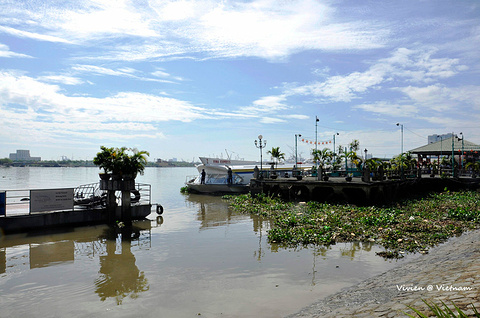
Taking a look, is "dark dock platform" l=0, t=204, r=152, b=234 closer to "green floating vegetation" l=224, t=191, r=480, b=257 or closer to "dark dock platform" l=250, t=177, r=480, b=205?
"green floating vegetation" l=224, t=191, r=480, b=257

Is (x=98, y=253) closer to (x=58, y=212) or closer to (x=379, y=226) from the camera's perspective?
(x=58, y=212)

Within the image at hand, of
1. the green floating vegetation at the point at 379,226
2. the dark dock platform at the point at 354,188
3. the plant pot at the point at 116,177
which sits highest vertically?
the plant pot at the point at 116,177

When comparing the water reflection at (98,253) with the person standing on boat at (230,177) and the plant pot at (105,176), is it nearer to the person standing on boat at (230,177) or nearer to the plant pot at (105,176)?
the plant pot at (105,176)

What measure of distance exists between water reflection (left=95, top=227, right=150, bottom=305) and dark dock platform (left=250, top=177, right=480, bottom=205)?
16.8 metres

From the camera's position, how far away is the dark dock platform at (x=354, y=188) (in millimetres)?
26484

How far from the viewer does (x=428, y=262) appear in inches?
447

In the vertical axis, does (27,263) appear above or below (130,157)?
below

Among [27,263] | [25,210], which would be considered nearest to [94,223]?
[25,210]

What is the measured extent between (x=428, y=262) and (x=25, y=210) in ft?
69.6

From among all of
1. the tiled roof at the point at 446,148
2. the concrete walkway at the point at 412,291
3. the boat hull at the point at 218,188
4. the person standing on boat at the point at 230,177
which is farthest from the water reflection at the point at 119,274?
the tiled roof at the point at 446,148

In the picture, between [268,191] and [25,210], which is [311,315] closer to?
[25,210]

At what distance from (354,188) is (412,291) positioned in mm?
20562

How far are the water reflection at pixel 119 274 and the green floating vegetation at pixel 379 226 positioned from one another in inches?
265

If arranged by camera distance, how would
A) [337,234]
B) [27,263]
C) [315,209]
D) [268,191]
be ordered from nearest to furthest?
[27,263]
[337,234]
[315,209]
[268,191]
